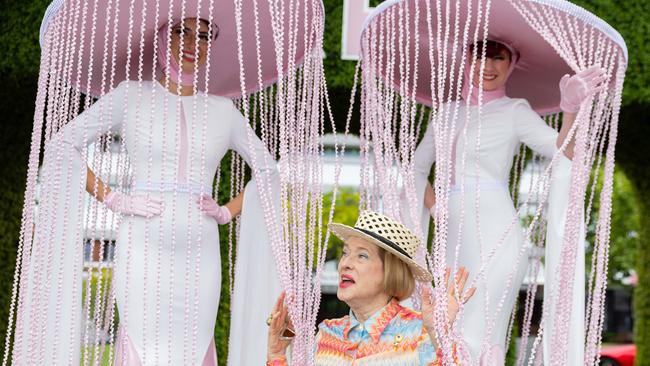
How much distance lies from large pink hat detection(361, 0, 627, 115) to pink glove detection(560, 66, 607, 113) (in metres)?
0.06

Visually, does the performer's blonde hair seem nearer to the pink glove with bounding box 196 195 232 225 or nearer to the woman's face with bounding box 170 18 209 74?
the pink glove with bounding box 196 195 232 225

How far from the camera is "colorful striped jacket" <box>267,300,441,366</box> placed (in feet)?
10.7

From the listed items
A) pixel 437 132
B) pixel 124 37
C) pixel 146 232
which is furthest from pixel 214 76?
pixel 437 132

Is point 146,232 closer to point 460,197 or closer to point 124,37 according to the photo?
point 124,37

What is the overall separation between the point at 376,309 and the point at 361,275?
125 mm

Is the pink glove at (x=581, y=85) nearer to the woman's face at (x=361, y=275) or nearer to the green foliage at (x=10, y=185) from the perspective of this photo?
the woman's face at (x=361, y=275)

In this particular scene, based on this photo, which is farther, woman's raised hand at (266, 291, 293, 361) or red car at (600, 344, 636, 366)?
red car at (600, 344, 636, 366)

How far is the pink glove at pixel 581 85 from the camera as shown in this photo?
12.3ft

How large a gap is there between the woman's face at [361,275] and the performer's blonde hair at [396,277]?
0.06ft

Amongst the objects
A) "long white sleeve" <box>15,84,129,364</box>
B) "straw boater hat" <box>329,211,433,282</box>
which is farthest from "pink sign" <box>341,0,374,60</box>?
"straw boater hat" <box>329,211,433,282</box>

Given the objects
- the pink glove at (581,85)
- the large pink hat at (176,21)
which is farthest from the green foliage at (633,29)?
the large pink hat at (176,21)

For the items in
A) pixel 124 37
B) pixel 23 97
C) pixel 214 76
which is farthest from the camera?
pixel 23 97

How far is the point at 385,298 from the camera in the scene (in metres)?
3.43

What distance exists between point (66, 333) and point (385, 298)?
130 cm
